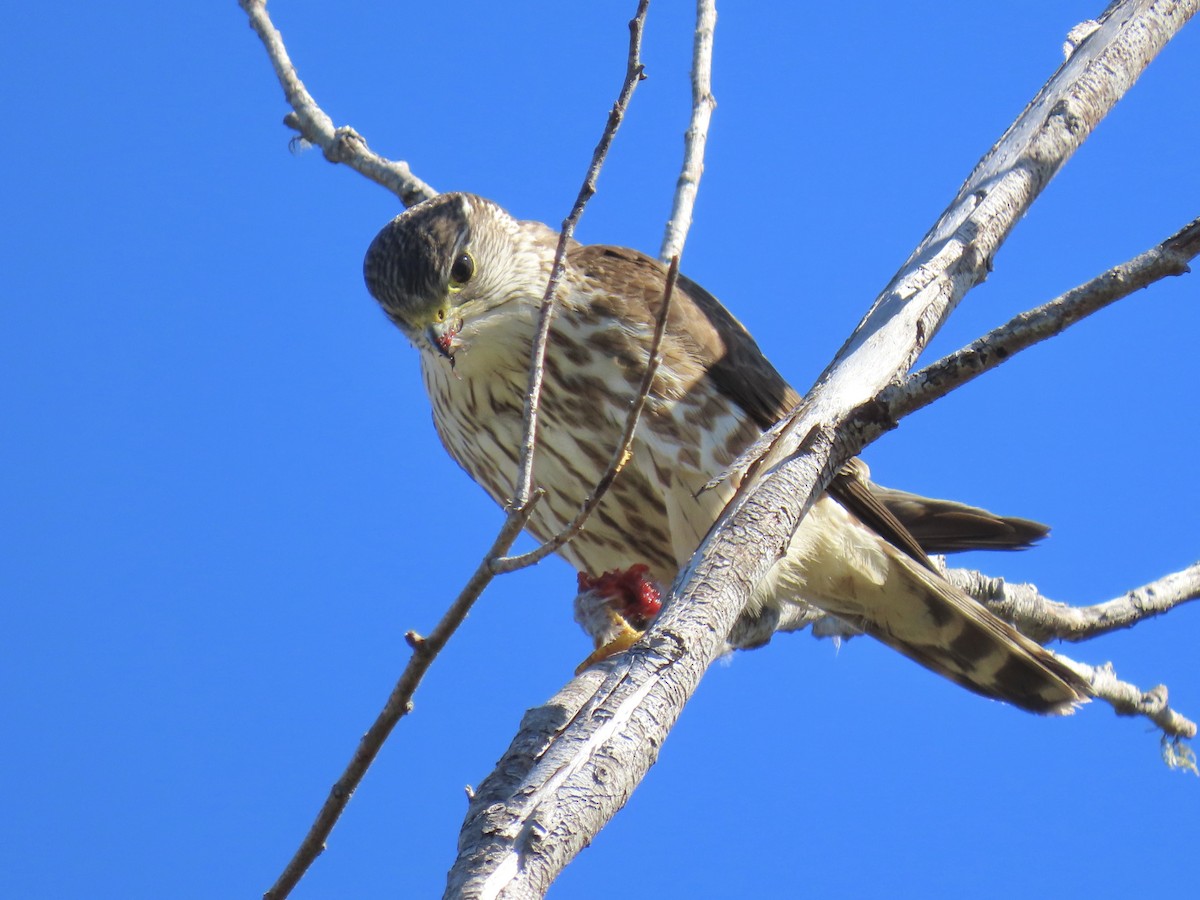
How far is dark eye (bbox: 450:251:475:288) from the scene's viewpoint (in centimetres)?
306

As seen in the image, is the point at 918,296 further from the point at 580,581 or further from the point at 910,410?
the point at 580,581

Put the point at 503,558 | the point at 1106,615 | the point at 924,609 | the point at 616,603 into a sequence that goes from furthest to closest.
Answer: the point at 1106,615 → the point at 924,609 → the point at 616,603 → the point at 503,558

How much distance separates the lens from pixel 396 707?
4.96ft

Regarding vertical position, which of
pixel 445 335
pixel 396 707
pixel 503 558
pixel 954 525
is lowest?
pixel 396 707

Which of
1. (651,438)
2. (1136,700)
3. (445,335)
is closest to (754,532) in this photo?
(651,438)

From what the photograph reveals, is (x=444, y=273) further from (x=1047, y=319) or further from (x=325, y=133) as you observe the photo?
(x=1047, y=319)

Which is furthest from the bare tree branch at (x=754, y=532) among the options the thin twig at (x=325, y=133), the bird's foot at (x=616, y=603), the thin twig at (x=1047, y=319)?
the thin twig at (x=325, y=133)

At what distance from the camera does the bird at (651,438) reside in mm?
2871

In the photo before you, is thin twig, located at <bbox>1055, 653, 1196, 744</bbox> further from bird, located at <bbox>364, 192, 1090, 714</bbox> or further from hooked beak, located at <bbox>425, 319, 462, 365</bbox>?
hooked beak, located at <bbox>425, 319, 462, 365</bbox>

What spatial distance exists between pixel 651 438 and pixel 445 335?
1.86 ft

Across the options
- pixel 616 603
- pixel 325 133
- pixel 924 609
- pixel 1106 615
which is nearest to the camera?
pixel 616 603

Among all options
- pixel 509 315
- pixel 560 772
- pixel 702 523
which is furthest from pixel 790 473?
pixel 509 315

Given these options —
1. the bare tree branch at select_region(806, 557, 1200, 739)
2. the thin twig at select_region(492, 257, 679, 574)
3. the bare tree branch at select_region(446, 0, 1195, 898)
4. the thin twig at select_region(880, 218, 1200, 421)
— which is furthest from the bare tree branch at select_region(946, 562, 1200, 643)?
the thin twig at select_region(492, 257, 679, 574)

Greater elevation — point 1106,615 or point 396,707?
point 1106,615
